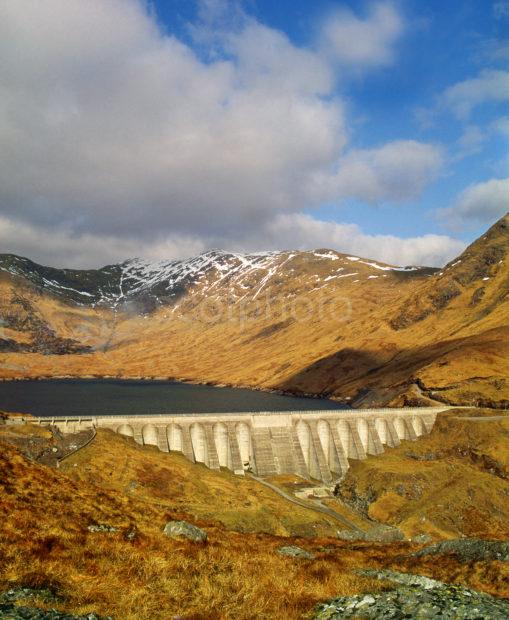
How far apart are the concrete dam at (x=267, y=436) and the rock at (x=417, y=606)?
96.4 meters

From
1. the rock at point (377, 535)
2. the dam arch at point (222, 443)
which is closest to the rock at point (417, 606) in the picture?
the rock at point (377, 535)

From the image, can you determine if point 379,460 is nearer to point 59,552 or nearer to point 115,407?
point 59,552

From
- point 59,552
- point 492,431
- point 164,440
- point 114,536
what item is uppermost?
point 59,552

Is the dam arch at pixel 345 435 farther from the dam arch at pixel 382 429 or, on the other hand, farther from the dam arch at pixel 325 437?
the dam arch at pixel 382 429

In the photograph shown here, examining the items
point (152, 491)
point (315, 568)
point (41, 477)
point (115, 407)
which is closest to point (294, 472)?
point (152, 491)

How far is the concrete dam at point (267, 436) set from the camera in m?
105

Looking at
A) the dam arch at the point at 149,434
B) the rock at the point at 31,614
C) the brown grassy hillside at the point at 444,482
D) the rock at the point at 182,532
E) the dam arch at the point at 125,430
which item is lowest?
the brown grassy hillside at the point at 444,482

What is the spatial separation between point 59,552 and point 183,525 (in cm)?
1259

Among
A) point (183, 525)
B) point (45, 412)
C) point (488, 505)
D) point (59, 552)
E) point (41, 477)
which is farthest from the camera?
point (45, 412)

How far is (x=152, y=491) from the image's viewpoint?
263 feet

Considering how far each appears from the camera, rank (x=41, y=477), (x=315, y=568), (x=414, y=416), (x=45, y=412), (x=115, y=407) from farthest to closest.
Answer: (x=115, y=407), (x=45, y=412), (x=414, y=416), (x=41, y=477), (x=315, y=568)

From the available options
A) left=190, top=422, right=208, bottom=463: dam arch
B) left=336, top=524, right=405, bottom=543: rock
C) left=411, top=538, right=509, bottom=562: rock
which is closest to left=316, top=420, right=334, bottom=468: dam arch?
left=190, top=422, right=208, bottom=463: dam arch

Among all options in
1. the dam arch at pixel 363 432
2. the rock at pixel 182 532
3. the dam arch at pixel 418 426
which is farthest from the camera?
the dam arch at pixel 418 426

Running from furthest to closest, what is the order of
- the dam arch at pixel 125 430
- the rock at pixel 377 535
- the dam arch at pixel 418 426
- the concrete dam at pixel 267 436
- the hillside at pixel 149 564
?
the dam arch at pixel 418 426, the concrete dam at pixel 267 436, the dam arch at pixel 125 430, the rock at pixel 377 535, the hillside at pixel 149 564
